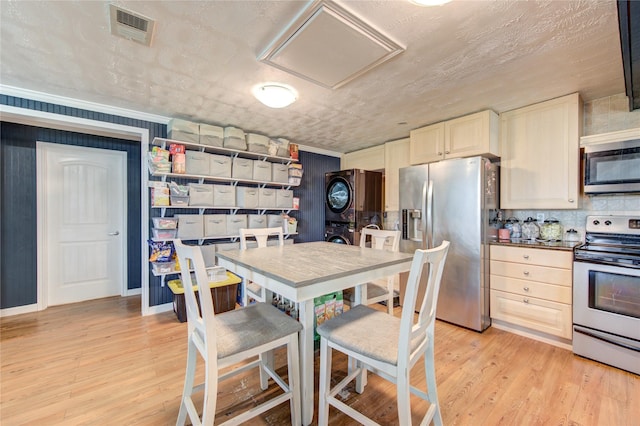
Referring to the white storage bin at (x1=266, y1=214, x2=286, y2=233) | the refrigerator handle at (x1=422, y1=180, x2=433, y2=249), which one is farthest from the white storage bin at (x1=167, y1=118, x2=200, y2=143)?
the refrigerator handle at (x1=422, y1=180, x2=433, y2=249)

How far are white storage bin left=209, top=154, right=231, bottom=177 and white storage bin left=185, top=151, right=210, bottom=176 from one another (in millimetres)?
57

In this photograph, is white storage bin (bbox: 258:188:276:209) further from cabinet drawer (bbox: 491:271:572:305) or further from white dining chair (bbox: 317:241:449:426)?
cabinet drawer (bbox: 491:271:572:305)

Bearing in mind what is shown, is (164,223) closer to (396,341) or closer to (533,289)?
(396,341)

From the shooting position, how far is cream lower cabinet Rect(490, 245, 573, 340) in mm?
2316

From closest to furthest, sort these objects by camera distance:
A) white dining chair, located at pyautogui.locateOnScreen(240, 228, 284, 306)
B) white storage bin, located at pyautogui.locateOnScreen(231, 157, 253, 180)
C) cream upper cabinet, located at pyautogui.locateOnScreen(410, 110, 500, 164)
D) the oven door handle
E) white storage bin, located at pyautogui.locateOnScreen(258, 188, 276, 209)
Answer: the oven door handle
white dining chair, located at pyautogui.locateOnScreen(240, 228, 284, 306)
cream upper cabinet, located at pyautogui.locateOnScreen(410, 110, 500, 164)
white storage bin, located at pyautogui.locateOnScreen(231, 157, 253, 180)
white storage bin, located at pyautogui.locateOnScreen(258, 188, 276, 209)

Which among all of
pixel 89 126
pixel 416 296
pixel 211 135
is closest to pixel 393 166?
pixel 211 135

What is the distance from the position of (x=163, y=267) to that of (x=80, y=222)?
1.58 meters

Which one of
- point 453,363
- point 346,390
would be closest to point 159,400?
point 346,390

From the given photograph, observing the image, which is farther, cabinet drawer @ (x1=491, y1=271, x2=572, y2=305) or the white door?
the white door

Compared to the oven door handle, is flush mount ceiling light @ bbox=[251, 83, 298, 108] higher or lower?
higher

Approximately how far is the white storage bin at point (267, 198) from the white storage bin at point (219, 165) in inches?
20.1

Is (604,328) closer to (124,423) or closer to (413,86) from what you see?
(413,86)

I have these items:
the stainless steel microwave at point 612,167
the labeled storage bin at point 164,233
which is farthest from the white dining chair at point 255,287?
the stainless steel microwave at point 612,167

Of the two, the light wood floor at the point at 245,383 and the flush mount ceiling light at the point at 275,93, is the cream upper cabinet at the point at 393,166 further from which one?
the flush mount ceiling light at the point at 275,93
